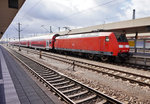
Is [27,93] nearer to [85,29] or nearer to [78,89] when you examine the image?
[78,89]

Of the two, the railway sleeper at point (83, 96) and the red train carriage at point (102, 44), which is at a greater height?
the red train carriage at point (102, 44)

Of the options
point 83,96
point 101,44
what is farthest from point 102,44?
point 83,96

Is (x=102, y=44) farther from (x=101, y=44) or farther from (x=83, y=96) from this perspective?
(x=83, y=96)

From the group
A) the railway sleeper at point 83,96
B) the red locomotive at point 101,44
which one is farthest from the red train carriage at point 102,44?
the railway sleeper at point 83,96

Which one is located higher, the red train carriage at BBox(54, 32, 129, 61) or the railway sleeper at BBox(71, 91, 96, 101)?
the red train carriage at BBox(54, 32, 129, 61)

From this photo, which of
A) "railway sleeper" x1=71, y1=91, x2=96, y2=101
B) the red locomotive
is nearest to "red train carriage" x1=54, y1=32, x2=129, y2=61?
the red locomotive

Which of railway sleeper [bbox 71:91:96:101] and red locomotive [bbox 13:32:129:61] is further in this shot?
red locomotive [bbox 13:32:129:61]

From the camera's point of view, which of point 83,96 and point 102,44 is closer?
point 83,96

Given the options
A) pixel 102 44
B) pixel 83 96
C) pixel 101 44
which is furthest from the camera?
pixel 101 44

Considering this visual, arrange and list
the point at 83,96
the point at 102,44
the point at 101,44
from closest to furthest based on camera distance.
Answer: the point at 83,96
the point at 102,44
the point at 101,44

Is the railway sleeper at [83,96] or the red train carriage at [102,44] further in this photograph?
the red train carriage at [102,44]

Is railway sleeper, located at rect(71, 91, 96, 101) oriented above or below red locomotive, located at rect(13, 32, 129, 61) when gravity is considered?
below

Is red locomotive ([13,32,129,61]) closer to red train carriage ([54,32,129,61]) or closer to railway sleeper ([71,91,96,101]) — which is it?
red train carriage ([54,32,129,61])

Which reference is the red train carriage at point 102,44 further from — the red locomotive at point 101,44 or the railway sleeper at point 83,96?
the railway sleeper at point 83,96
